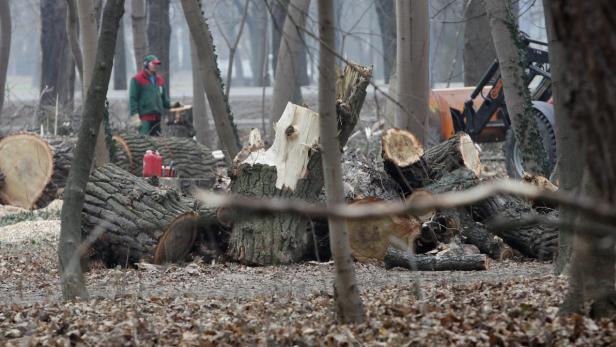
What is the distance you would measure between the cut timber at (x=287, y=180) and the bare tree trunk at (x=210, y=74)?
118 inches

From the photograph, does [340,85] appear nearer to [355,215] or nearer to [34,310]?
[34,310]

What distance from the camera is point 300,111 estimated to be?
1073 centimetres

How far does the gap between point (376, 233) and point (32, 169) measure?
8.50 meters

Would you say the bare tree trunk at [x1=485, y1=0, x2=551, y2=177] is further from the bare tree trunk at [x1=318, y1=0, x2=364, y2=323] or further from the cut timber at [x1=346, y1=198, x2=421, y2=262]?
the bare tree trunk at [x1=318, y1=0, x2=364, y2=323]

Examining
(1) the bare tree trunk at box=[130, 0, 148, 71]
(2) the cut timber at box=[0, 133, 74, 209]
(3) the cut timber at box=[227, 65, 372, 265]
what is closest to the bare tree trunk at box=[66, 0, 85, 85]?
(2) the cut timber at box=[0, 133, 74, 209]

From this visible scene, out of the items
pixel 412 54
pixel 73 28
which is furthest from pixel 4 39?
pixel 412 54

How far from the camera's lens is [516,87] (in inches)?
511

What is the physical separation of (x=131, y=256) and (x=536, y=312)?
5453mm

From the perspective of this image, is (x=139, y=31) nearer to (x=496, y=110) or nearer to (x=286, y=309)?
(x=496, y=110)

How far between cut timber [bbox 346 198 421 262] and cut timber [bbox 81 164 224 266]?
5.00ft

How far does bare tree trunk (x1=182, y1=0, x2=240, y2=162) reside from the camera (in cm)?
1321

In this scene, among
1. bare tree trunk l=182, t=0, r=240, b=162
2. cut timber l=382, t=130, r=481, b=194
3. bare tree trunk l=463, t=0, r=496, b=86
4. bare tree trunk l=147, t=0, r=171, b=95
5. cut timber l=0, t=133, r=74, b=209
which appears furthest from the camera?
bare tree trunk l=147, t=0, r=171, b=95

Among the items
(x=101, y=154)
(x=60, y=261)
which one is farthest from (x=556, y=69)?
(x=101, y=154)

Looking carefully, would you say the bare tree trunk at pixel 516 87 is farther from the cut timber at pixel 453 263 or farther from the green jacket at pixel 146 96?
the green jacket at pixel 146 96
